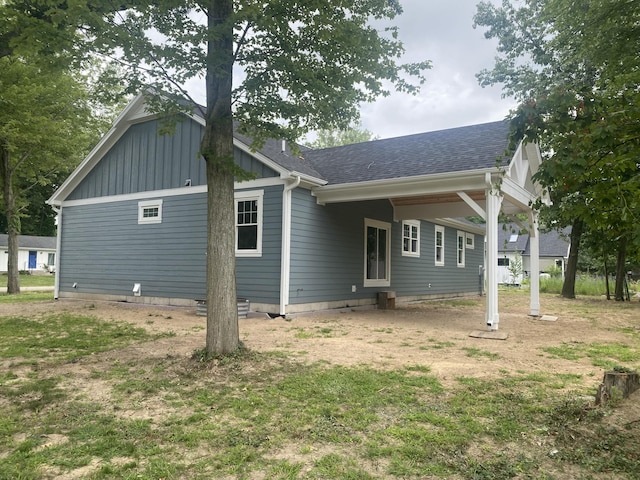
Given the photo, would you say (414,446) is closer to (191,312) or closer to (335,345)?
(335,345)

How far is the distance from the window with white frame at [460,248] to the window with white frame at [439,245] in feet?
5.21

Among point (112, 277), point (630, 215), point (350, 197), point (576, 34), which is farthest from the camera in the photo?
point (112, 277)

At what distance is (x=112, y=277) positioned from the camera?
12.9 meters

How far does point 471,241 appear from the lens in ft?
64.2

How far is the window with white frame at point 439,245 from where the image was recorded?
55.1ft

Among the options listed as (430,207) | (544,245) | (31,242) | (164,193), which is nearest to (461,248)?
(430,207)

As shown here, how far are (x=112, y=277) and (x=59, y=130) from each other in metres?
7.34

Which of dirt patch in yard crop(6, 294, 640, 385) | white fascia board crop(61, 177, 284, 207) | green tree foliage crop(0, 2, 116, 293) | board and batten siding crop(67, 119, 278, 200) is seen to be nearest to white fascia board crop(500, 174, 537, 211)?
dirt patch in yard crop(6, 294, 640, 385)

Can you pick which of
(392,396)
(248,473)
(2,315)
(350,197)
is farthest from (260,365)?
(2,315)

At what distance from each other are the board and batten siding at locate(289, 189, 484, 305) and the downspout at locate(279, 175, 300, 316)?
0.53ft

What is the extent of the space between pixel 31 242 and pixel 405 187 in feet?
122

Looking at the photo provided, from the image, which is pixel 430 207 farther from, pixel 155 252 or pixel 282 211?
pixel 155 252

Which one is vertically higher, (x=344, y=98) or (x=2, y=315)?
(x=344, y=98)

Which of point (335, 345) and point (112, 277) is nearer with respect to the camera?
point (335, 345)
